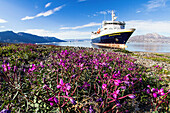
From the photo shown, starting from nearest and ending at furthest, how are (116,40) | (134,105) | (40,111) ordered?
(40,111) → (134,105) → (116,40)

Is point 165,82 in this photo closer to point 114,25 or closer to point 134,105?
point 134,105

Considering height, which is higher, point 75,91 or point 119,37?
point 119,37

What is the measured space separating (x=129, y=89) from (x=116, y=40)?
40123 millimetres

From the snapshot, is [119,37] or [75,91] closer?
[75,91]

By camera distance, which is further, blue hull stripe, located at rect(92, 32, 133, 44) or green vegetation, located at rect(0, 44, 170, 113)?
blue hull stripe, located at rect(92, 32, 133, 44)

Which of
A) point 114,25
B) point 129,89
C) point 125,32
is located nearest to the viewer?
point 129,89

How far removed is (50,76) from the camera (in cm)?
331

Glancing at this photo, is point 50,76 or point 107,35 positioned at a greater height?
point 107,35

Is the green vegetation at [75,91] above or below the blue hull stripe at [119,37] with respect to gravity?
below

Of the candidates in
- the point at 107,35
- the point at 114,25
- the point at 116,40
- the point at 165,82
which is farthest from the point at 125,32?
the point at 165,82

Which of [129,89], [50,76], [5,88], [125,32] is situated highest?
[125,32]

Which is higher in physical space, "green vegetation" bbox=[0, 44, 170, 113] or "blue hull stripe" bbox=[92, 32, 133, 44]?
"blue hull stripe" bbox=[92, 32, 133, 44]

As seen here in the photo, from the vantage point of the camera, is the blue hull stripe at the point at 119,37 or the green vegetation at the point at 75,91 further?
the blue hull stripe at the point at 119,37

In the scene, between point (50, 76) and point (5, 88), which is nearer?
point (5, 88)
